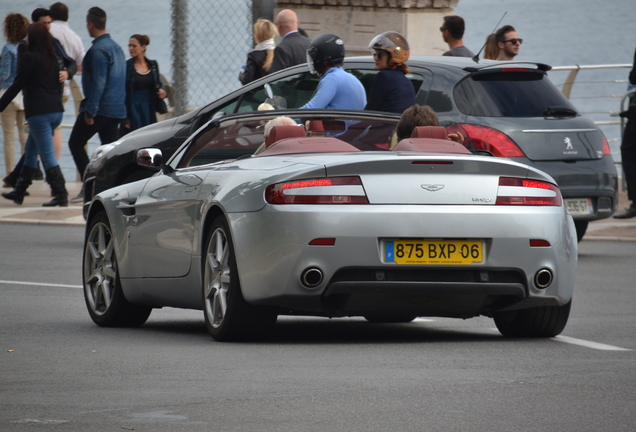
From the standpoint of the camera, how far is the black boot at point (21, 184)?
16750 millimetres

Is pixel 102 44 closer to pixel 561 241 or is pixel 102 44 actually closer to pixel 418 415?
pixel 561 241

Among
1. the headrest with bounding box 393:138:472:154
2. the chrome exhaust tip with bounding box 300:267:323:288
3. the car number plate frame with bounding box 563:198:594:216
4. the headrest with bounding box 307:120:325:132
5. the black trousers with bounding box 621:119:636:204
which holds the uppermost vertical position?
the headrest with bounding box 393:138:472:154

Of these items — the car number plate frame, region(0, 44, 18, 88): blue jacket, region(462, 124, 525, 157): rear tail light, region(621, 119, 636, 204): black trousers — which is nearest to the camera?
region(462, 124, 525, 157): rear tail light

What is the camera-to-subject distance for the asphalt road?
497 cm

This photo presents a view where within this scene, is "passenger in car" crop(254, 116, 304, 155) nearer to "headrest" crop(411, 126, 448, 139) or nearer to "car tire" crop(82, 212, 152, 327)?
"headrest" crop(411, 126, 448, 139)

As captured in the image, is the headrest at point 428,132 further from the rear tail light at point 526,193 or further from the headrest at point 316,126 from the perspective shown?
the rear tail light at point 526,193

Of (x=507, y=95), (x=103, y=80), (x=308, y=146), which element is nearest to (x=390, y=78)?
(x=507, y=95)

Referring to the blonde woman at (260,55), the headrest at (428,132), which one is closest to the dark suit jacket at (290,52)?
the blonde woman at (260,55)

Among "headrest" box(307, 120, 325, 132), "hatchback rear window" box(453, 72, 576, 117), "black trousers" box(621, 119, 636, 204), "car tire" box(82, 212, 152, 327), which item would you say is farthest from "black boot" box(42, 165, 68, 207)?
"headrest" box(307, 120, 325, 132)

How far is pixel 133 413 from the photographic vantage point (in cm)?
506

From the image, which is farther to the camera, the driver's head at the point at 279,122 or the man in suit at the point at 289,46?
the man in suit at the point at 289,46

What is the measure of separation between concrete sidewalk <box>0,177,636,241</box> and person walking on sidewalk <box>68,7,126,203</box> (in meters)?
0.74

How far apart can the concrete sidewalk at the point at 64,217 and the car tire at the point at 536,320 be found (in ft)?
23.4

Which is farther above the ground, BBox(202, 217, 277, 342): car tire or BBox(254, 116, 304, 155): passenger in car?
BBox(254, 116, 304, 155): passenger in car
